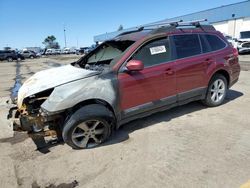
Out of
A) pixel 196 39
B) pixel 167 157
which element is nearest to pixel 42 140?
pixel 167 157

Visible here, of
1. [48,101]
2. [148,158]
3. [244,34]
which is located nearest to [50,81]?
[48,101]

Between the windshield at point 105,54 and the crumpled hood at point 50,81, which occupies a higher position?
the windshield at point 105,54

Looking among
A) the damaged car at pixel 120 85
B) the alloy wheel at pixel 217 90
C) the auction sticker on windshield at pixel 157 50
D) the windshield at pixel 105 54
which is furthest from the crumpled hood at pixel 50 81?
the alloy wheel at pixel 217 90

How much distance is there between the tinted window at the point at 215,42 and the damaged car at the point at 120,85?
0.08 feet

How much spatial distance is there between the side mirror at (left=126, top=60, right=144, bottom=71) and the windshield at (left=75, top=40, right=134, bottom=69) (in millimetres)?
471

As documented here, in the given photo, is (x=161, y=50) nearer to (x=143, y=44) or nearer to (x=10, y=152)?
(x=143, y=44)

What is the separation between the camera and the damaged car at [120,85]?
3658 mm

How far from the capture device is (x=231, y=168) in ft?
10.1

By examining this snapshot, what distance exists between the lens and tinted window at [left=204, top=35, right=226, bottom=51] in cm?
521

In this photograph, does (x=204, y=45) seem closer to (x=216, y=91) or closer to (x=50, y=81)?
(x=216, y=91)

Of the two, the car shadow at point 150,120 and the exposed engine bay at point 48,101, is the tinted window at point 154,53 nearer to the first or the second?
the exposed engine bay at point 48,101

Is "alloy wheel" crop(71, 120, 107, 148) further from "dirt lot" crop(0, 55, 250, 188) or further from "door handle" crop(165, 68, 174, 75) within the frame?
"door handle" crop(165, 68, 174, 75)

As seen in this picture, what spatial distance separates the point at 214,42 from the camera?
5.30 meters

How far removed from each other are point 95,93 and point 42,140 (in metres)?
1.16
